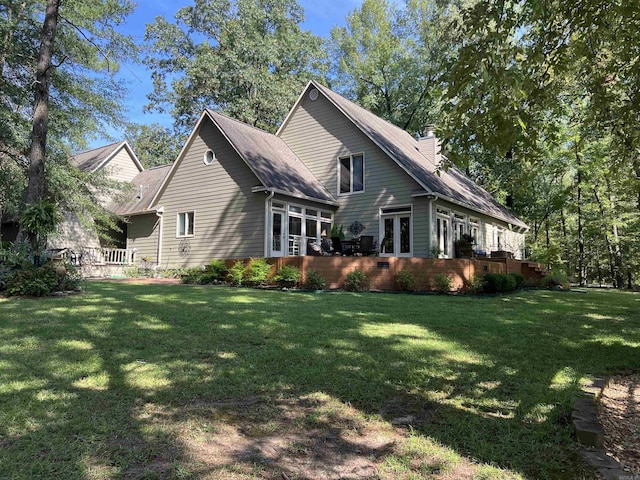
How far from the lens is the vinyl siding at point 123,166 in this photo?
24672 mm

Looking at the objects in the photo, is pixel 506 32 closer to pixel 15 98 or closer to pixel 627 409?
pixel 627 409

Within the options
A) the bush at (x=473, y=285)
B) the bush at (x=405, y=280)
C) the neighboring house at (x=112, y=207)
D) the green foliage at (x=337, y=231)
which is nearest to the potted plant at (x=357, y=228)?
the green foliage at (x=337, y=231)

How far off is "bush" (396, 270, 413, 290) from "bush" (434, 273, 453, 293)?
2.46 ft

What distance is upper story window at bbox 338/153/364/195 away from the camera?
17688 millimetres

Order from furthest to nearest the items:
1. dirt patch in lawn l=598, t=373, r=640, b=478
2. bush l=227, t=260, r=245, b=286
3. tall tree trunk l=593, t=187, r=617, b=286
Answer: tall tree trunk l=593, t=187, r=617, b=286, bush l=227, t=260, r=245, b=286, dirt patch in lawn l=598, t=373, r=640, b=478

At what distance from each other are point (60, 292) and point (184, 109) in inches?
965

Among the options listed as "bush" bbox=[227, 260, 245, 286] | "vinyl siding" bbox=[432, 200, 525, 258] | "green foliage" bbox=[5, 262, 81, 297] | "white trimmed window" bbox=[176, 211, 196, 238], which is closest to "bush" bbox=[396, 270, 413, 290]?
"vinyl siding" bbox=[432, 200, 525, 258]

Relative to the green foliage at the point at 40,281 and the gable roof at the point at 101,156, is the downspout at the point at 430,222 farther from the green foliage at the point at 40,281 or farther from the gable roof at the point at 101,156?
the gable roof at the point at 101,156

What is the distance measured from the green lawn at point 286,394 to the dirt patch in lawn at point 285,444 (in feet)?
0.04

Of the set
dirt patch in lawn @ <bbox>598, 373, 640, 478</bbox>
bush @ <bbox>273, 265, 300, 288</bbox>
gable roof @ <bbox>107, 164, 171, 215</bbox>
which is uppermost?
gable roof @ <bbox>107, 164, 171, 215</bbox>

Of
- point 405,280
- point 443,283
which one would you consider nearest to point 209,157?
point 405,280

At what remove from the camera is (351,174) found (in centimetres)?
1802

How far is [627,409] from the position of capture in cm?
350

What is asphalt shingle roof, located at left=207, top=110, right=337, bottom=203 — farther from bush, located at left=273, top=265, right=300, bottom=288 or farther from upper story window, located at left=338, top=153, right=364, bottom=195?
bush, located at left=273, top=265, right=300, bottom=288
